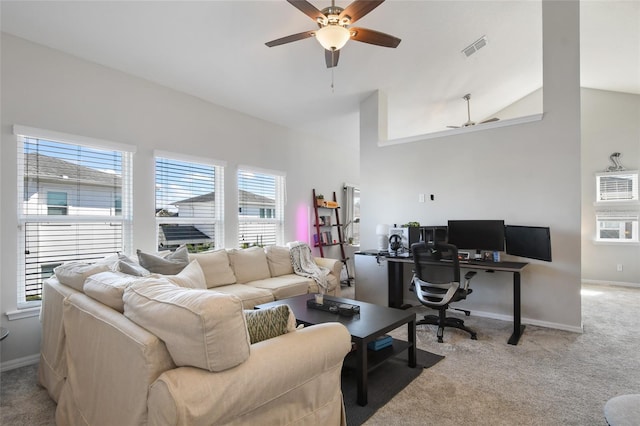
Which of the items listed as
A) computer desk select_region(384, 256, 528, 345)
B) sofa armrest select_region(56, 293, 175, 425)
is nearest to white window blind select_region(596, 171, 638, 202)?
computer desk select_region(384, 256, 528, 345)

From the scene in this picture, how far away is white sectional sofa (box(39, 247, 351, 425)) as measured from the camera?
1.20m

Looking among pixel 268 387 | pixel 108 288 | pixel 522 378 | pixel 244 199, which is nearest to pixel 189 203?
pixel 244 199

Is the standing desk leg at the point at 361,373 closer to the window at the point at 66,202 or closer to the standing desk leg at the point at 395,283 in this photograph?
the standing desk leg at the point at 395,283

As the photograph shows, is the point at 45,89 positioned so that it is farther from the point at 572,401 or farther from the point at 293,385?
the point at 572,401

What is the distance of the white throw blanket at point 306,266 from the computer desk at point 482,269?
3.00ft

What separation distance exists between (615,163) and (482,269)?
4.67 m

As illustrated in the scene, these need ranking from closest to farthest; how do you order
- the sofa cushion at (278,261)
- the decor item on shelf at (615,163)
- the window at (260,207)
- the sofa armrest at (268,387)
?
the sofa armrest at (268,387) < the sofa cushion at (278,261) < the window at (260,207) < the decor item on shelf at (615,163)

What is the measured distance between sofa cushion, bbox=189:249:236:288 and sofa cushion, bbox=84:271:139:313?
1.65 meters

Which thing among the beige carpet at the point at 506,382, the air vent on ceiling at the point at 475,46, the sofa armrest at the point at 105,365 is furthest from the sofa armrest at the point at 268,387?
the air vent on ceiling at the point at 475,46

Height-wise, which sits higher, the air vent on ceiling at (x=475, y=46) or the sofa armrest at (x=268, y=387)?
the air vent on ceiling at (x=475, y=46)

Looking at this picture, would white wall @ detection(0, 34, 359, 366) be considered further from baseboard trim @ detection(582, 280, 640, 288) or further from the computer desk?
baseboard trim @ detection(582, 280, 640, 288)

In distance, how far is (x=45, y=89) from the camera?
3049mm

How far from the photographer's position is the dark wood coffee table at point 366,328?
215 centimetres

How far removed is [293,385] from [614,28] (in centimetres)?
621
